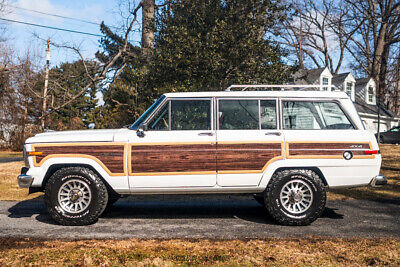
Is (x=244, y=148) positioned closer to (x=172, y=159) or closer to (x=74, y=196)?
(x=172, y=159)

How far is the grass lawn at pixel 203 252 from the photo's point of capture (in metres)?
3.77

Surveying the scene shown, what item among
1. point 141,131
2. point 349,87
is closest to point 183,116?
point 141,131

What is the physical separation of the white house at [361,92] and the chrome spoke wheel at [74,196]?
30.1 metres

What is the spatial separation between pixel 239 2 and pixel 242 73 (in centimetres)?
212

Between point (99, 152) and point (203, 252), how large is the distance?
2.39m

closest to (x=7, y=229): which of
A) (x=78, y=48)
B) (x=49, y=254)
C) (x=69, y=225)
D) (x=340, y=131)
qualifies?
(x=69, y=225)

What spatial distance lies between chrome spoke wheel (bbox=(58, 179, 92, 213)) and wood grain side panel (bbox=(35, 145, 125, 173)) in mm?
444

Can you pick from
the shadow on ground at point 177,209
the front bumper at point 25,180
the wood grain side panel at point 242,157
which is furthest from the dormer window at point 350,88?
the front bumper at point 25,180

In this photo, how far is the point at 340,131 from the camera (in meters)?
5.71

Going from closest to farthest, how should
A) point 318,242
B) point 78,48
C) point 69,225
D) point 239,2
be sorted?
point 318,242, point 69,225, point 239,2, point 78,48

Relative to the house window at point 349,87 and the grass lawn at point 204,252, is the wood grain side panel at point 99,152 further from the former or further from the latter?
the house window at point 349,87

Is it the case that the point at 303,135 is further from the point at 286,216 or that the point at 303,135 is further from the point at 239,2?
the point at 239,2

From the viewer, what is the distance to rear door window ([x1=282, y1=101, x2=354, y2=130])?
19.0 feet

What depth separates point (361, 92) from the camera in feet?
133
